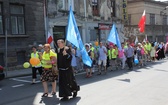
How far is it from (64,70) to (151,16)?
32.7m

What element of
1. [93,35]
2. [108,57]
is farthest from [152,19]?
[108,57]

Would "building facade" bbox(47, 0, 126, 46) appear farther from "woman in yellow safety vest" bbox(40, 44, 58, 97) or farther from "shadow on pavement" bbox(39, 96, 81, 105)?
"shadow on pavement" bbox(39, 96, 81, 105)

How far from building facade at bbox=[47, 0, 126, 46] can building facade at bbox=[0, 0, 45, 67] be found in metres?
1.32

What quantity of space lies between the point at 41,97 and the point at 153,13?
33082mm

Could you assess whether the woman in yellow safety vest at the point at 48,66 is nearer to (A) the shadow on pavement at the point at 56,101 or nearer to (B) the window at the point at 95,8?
(A) the shadow on pavement at the point at 56,101

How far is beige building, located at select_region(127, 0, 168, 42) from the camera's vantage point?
35.3 meters

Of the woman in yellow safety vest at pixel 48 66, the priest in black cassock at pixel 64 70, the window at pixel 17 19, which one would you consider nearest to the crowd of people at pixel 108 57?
the woman in yellow safety vest at pixel 48 66

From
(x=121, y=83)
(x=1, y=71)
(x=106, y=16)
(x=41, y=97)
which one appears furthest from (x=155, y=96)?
(x=106, y=16)

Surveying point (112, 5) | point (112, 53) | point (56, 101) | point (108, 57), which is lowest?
point (56, 101)

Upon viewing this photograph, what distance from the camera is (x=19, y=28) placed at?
56.1 feet

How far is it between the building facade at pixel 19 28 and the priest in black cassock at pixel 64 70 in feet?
31.5

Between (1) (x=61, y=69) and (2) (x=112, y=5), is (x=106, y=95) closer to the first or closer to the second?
(1) (x=61, y=69)

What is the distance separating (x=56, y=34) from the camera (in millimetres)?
20219

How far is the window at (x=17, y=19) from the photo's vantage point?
1664 centimetres
